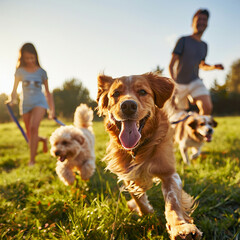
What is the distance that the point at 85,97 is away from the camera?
32.8m

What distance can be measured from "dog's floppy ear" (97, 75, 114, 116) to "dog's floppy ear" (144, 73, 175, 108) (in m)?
0.54

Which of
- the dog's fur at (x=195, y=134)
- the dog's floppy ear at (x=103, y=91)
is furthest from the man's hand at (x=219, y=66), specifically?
the dog's floppy ear at (x=103, y=91)

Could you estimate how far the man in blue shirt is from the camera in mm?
4730

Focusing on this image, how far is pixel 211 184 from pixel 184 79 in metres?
2.85

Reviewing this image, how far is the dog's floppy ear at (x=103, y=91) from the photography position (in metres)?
2.44

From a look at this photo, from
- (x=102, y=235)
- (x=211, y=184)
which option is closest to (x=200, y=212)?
(x=211, y=184)

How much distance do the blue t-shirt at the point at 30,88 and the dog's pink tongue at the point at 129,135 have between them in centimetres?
354

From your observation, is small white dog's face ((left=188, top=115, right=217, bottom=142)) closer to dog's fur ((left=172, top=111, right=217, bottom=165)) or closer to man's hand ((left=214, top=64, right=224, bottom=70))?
dog's fur ((left=172, top=111, right=217, bottom=165))

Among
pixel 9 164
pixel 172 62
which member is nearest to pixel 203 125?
pixel 172 62

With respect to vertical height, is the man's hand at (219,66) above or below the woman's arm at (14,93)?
above

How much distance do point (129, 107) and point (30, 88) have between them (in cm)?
371

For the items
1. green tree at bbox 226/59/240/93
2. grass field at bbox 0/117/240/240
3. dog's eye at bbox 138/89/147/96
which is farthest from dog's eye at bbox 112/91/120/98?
green tree at bbox 226/59/240/93

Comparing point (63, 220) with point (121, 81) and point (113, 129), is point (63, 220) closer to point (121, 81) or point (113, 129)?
point (113, 129)

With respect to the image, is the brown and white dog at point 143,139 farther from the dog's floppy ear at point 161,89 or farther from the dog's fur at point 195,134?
the dog's fur at point 195,134
